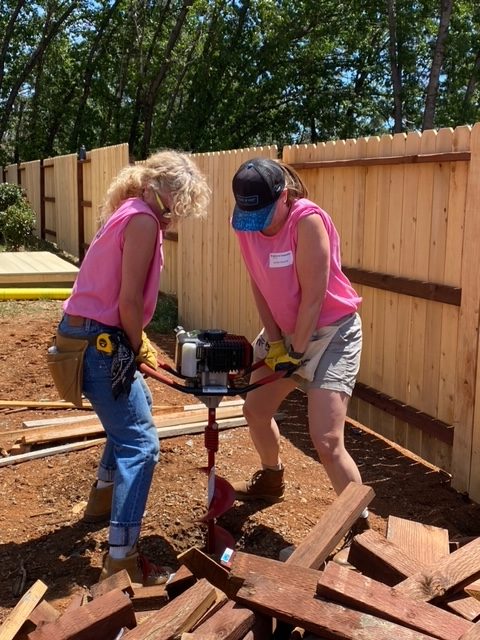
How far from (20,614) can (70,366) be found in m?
1.03

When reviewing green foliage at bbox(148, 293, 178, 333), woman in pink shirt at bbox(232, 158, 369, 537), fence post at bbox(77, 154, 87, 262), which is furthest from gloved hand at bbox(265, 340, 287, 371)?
fence post at bbox(77, 154, 87, 262)

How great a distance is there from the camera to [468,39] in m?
25.7

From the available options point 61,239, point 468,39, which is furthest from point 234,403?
point 468,39

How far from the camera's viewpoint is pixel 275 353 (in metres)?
3.56

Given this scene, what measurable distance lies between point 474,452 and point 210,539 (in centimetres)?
178

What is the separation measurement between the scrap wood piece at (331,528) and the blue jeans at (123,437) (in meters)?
0.76

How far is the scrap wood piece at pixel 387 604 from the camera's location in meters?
2.42

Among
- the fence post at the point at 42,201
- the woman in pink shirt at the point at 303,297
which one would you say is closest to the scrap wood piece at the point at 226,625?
the woman in pink shirt at the point at 303,297

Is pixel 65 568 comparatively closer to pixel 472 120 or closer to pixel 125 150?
pixel 125 150

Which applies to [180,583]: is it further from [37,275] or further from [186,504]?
[37,275]

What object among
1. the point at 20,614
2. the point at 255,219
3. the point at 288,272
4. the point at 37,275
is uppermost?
the point at 255,219

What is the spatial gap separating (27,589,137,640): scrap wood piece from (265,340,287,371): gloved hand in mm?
1236

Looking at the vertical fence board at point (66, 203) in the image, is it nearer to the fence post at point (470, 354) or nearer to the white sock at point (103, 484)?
the fence post at point (470, 354)

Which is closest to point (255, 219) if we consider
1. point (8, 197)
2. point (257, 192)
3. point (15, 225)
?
point (257, 192)
